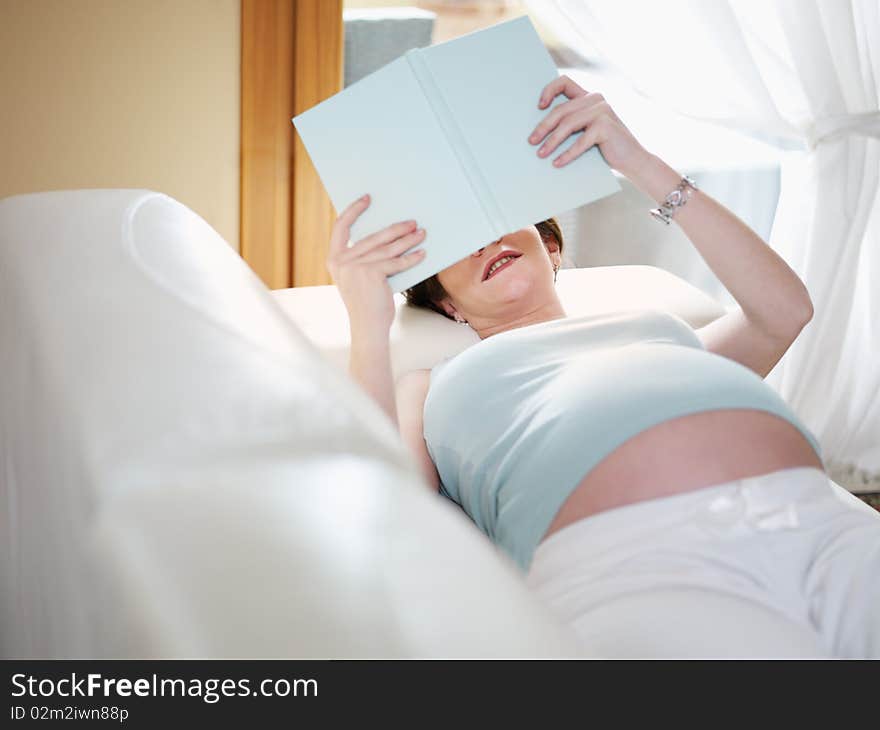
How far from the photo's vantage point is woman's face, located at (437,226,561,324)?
1537 mm

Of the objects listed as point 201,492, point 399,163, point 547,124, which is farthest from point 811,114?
point 201,492

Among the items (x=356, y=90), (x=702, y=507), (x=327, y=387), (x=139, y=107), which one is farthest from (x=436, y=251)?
(x=139, y=107)

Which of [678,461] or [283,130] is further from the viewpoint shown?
[283,130]

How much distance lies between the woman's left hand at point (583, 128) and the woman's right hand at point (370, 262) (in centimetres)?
21

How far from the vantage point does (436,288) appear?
67.6 inches

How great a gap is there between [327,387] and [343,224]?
76 cm

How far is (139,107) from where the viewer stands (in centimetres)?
225

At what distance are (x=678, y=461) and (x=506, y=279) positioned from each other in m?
0.50

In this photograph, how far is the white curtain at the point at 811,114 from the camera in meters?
2.25

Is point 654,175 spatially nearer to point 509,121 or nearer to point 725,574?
point 509,121

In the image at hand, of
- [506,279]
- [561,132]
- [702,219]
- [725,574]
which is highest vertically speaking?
[561,132]

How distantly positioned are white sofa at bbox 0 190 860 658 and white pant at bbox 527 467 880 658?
14.8 inches
